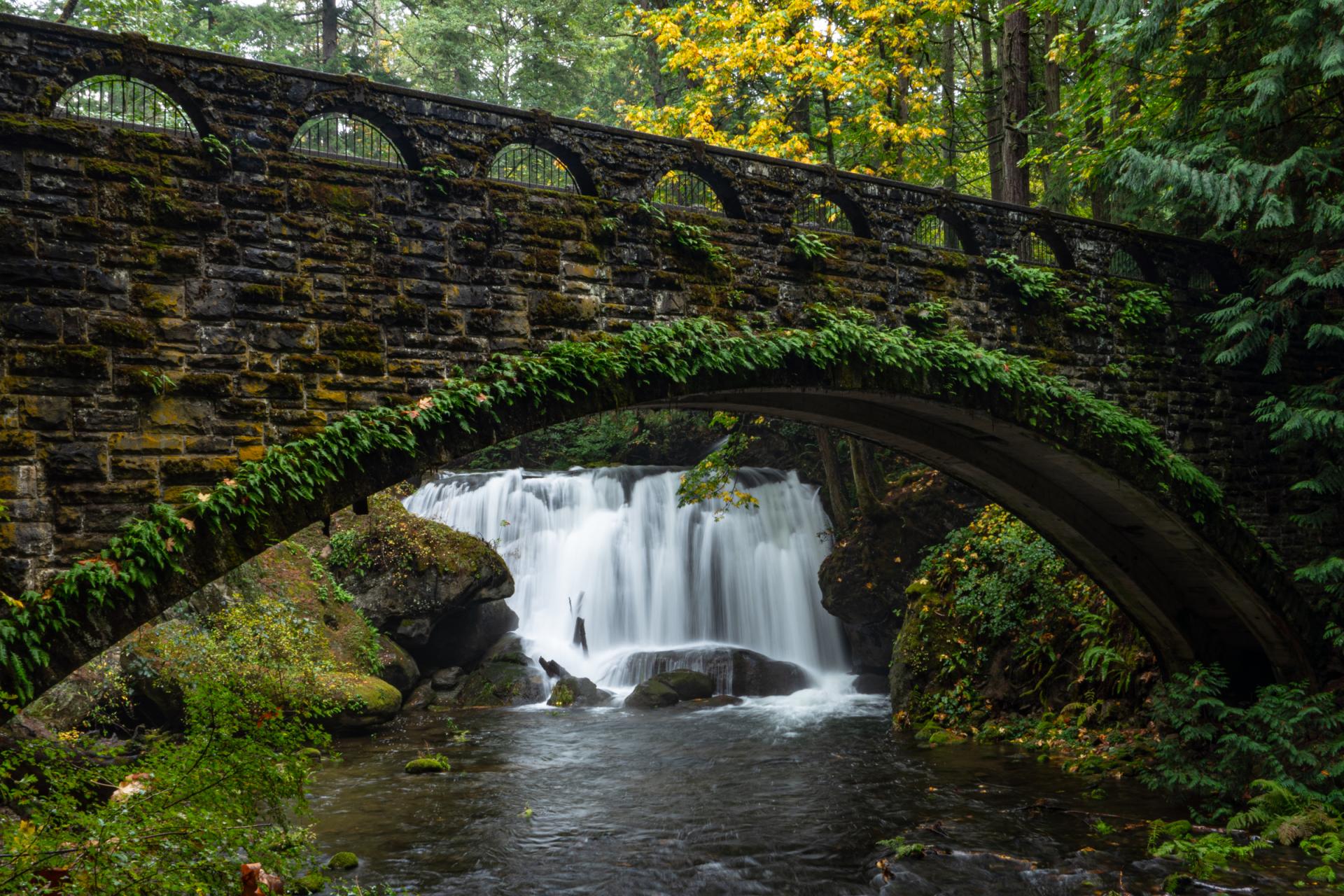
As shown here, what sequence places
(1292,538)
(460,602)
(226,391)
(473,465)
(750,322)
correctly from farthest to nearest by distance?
(473,465) < (460,602) < (1292,538) < (750,322) < (226,391)

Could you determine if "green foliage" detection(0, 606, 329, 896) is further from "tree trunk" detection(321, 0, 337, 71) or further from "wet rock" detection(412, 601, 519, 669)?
"tree trunk" detection(321, 0, 337, 71)

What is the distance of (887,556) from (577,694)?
5.25 meters

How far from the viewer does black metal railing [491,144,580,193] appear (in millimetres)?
7062

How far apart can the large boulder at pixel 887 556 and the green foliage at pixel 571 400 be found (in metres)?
5.94

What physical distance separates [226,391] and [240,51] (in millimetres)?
19427

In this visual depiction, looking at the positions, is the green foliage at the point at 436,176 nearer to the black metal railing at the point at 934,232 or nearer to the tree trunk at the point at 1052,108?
the black metal railing at the point at 934,232

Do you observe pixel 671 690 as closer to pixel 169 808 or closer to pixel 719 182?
pixel 719 182

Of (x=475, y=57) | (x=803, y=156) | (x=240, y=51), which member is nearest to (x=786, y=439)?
(x=803, y=156)

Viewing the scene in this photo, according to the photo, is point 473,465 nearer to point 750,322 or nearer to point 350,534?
point 350,534

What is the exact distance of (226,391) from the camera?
5.73 m

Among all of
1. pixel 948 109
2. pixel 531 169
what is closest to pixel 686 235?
pixel 531 169

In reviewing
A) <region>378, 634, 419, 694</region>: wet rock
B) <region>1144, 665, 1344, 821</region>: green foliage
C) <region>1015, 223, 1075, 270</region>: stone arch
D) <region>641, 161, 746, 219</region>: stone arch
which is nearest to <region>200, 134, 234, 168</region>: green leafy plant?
<region>641, 161, 746, 219</region>: stone arch

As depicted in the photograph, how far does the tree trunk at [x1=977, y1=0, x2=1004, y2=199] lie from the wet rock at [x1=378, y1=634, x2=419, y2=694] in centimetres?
1150

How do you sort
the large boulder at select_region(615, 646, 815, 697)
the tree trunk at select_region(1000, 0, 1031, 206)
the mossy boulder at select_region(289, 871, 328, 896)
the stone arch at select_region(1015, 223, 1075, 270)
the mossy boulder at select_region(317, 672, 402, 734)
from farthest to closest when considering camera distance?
the large boulder at select_region(615, 646, 815, 697), the tree trunk at select_region(1000, 0, 1031, 206), the mossy boulder at select_region(317, 672, 402, 734), the stone arch at select_region(1015, 223, 1075, 270), the mossy boulder at select_region(289, 871, 328, 896)
